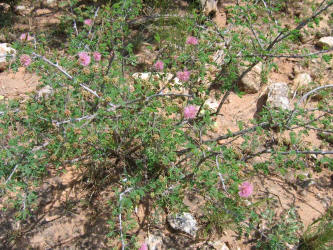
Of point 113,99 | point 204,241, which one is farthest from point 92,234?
point 113,99

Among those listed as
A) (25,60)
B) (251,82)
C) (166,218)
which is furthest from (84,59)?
(251,82)

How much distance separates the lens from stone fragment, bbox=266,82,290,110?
3.49 m

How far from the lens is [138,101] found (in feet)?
7.04

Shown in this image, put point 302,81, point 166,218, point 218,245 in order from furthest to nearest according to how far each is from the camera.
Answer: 1. point 302,81
2. point 166,218
3. point 218,245

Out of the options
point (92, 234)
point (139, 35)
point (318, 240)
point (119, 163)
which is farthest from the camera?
point (139, 35)

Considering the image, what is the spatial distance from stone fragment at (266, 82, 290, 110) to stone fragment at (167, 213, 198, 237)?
5.58ft

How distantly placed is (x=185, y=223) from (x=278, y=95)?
1993 millimetres

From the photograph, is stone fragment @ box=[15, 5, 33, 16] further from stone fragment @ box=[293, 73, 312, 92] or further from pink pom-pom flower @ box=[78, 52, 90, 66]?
stone fragment @ box=[293, 73, 312, 92]

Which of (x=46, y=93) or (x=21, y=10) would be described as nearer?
(x=46, y=93)

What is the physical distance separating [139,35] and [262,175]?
2.65 metres

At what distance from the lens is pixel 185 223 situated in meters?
2.63

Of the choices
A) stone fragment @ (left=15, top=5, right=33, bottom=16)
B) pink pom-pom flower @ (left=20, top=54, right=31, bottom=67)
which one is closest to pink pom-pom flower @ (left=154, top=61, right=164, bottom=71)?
pink pom-pom flower @ (left=20, top=54, right=31, bottom=67)

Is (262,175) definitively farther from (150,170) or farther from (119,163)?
(119,163)

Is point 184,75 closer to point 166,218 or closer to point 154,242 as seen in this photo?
point 166,218
